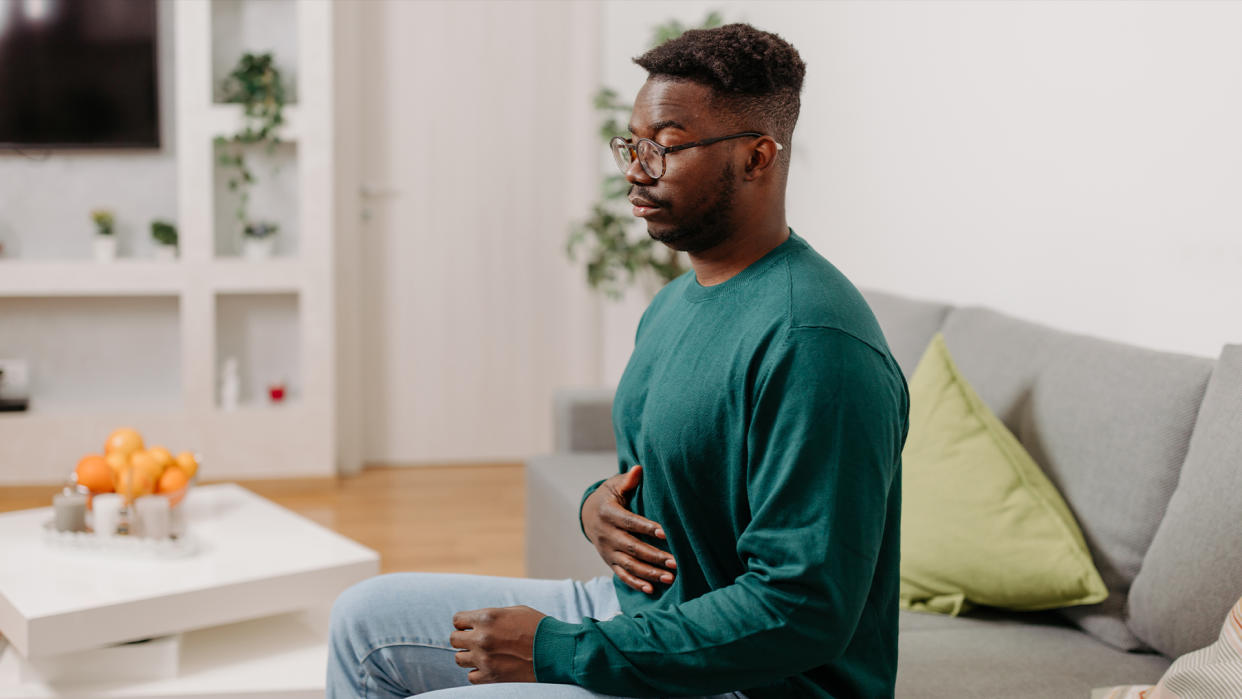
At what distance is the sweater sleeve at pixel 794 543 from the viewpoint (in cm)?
96

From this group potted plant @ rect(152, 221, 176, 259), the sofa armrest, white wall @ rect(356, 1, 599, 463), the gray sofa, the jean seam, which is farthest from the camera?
white wall @ rect(356, 1, 599, 463)

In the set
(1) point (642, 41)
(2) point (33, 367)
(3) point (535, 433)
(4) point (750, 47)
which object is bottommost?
(3) point (535, 433)

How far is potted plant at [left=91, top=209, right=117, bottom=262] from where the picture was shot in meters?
3.69

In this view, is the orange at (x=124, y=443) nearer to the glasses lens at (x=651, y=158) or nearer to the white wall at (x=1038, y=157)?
the glasses lens at (x=651, y=158)

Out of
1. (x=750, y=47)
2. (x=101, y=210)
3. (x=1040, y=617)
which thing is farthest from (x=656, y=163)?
(x=101, y=210)

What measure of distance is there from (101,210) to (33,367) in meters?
0.59

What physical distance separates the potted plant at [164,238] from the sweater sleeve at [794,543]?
3095mm

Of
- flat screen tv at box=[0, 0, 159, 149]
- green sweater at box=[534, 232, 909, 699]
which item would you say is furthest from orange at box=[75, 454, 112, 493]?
flat screen tv at box=[0, 0, 159, 149]

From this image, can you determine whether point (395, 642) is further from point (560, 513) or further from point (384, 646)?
point (560, 513)

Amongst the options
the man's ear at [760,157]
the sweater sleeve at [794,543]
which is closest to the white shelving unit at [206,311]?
the man's ear at [760,157]

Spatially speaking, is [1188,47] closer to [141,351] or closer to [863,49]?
[863,49]

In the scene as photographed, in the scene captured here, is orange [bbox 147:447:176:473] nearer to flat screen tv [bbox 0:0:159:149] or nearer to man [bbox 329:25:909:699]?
man [bbox 329:25:909:699]

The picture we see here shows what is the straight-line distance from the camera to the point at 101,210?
3762mm

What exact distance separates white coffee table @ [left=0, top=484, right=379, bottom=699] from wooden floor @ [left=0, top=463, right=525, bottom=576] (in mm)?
876
